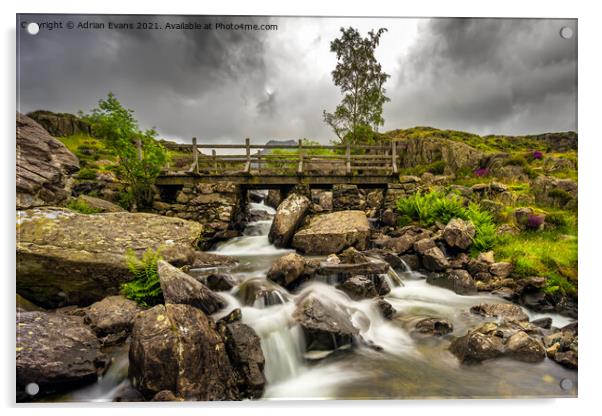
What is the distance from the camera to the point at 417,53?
4227 millimetres

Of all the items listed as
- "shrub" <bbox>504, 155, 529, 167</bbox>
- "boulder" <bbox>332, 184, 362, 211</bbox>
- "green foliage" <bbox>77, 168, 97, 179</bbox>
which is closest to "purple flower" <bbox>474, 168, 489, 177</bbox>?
"shrub" <bbox>504, 155, 529, 167</bbox>

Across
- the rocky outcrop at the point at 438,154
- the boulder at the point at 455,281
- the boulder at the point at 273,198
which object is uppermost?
the rocky outcrop at the point at 438,154

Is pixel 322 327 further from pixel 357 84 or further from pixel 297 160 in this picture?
pixel 297 160

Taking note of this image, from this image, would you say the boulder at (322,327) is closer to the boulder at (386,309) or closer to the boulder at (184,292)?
the boulder at (386,309)

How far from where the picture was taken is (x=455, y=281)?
5684 millimetres

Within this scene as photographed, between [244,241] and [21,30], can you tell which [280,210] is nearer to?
[244,241]

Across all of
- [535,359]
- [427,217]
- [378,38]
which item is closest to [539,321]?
[535,359]

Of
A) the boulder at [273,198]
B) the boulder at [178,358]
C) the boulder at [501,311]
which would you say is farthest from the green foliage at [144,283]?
the boulder at [273,198]

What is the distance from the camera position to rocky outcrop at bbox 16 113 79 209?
3893 millimetres

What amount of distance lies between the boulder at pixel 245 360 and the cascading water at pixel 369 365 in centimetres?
17

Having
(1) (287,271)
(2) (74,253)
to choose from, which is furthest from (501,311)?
(2) (74,253)

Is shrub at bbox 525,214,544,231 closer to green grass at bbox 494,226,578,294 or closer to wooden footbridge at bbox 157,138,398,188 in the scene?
green grass at bbox 494,226,578,294

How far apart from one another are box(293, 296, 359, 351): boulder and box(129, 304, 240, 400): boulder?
113 cm

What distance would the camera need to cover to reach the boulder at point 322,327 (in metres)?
3.77
